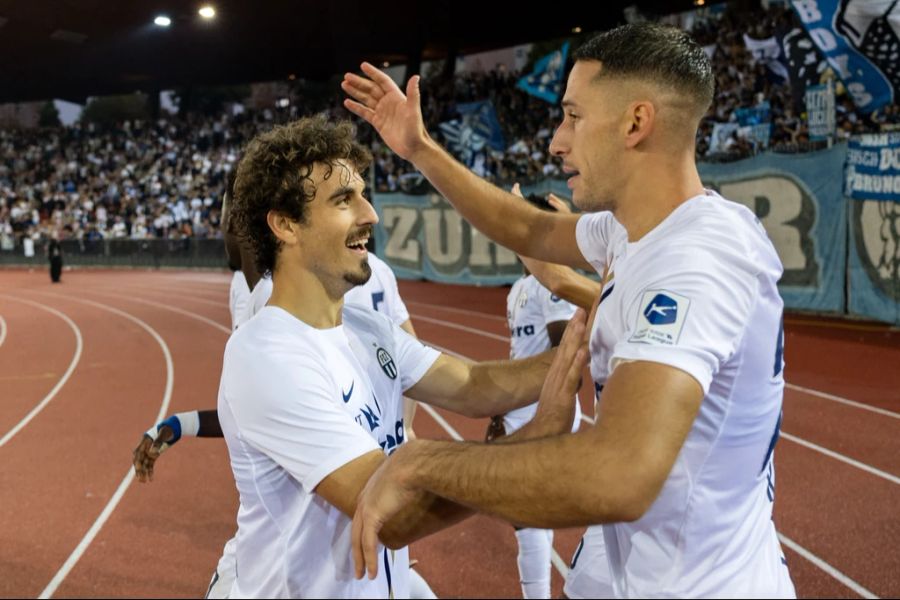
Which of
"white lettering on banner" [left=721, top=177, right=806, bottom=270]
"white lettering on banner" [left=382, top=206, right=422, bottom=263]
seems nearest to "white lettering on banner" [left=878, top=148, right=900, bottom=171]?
"white lettering on banner" [left=721, top=177, right=806, bottom=270]

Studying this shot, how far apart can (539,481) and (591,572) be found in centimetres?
81

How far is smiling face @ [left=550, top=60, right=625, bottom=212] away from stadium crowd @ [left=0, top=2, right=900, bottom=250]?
1588 cm

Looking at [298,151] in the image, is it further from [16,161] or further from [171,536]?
[16,161]

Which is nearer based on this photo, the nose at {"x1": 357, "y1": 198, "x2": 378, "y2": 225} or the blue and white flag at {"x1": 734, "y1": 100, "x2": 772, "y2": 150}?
the nose at {"x1": 357, "y1": 198, "x2": 378, "y2": 225}

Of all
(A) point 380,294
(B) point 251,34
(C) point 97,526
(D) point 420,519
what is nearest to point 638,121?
(D) point 420,519

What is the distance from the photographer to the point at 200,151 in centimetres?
3841

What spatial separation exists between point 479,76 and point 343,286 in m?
31.0

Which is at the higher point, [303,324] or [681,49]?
[681,49]

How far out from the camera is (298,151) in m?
2.36

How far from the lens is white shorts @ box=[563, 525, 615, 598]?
206 cm

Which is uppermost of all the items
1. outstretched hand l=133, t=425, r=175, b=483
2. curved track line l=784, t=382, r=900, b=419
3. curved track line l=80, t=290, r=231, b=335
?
outstretched hand l=133, t=425, r=175, b=483

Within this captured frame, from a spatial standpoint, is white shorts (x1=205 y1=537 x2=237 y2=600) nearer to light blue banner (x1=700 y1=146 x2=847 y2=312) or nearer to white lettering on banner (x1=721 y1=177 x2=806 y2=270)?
light blue banner (x1=700 y1=146 x2=847 y2=312)

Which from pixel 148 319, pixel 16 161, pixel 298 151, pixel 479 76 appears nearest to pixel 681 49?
pixel 298 151

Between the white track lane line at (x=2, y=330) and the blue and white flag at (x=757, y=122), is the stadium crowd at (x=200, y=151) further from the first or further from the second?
the white track lane line at (x=2, y=330)
